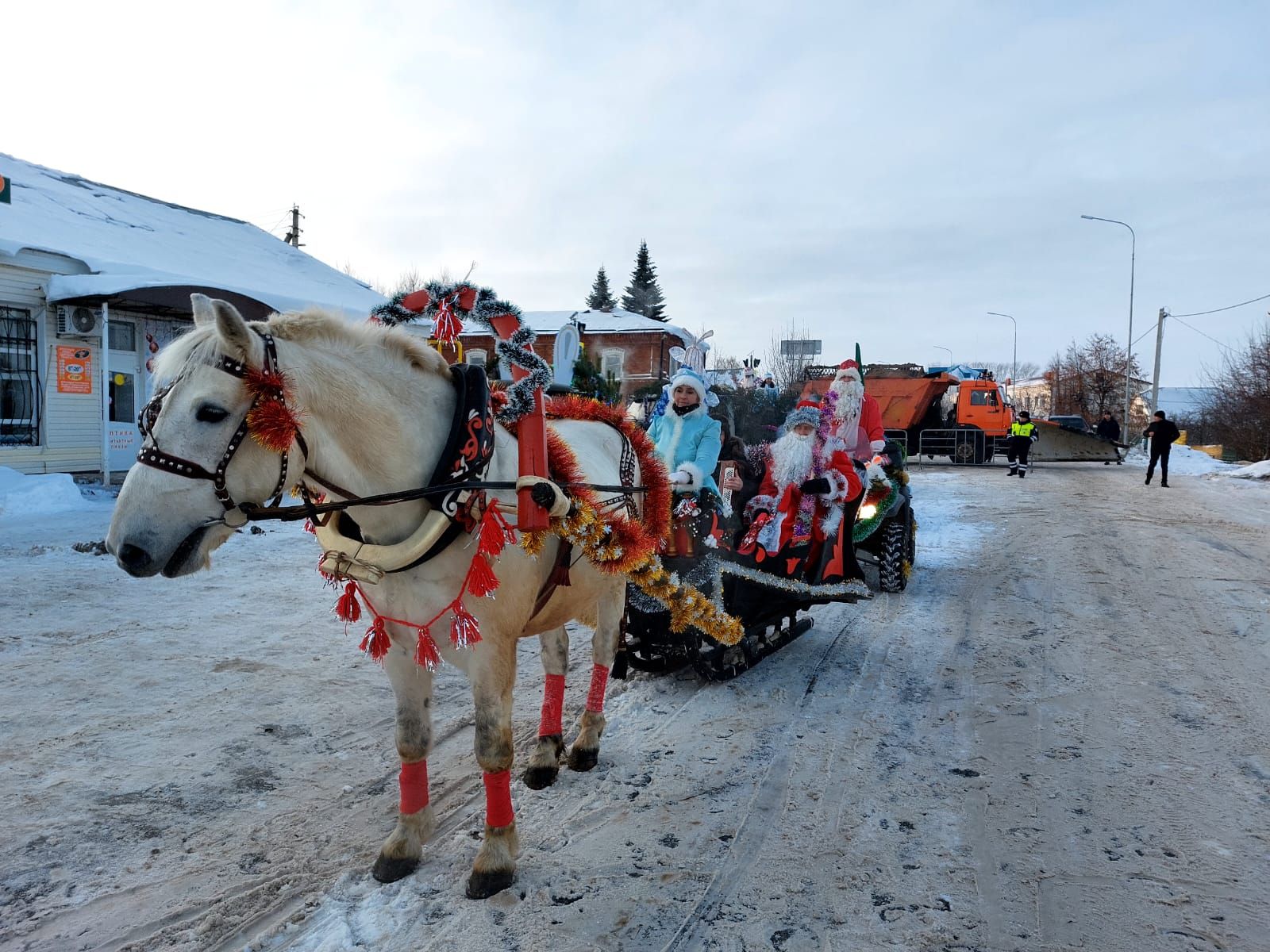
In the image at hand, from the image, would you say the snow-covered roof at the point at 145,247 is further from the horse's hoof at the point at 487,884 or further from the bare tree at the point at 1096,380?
the bare tree at the point at 1096,380

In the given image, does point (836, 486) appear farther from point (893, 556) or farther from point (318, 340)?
point (318, 340)

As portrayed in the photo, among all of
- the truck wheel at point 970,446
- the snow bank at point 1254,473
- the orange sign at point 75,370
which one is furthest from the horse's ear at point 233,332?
the truck wheel at point 970,446

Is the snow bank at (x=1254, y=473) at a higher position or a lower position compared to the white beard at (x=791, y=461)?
lower

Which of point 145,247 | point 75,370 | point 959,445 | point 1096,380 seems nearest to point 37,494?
point 75,370

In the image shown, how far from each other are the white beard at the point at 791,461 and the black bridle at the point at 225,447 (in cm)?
388

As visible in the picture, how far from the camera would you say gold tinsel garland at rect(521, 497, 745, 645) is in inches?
114

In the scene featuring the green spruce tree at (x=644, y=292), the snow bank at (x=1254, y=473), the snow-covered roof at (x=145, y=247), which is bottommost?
the snow bank at (x=1254, y=473)

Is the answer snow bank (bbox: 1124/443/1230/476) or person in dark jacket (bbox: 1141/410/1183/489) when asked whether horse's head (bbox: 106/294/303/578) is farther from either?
snow bank (bbox: 1124/443/1230/476)

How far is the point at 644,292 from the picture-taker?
200 ft

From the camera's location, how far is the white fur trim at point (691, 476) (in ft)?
14.8

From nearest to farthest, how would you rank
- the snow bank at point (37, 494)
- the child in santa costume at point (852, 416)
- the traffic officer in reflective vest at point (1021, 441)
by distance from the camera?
the child in santa costume at point (852, 416) < the snow bank at point (37, 494) < the traffic officer in reflective vest at point (1021, 441)

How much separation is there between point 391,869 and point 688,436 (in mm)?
2809

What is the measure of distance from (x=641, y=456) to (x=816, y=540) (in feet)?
6.78

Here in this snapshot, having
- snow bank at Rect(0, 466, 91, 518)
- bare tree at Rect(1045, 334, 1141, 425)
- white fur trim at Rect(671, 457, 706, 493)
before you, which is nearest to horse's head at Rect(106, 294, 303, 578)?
white fur trim at Rect(671, 457, 706, 493)
